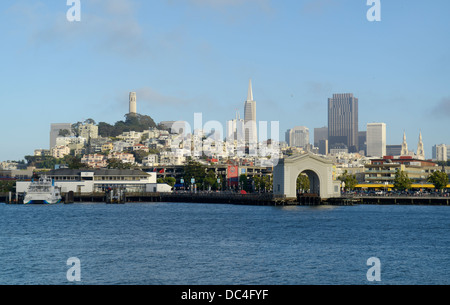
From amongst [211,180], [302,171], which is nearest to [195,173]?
[211,180]

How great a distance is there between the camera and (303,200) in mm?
98750

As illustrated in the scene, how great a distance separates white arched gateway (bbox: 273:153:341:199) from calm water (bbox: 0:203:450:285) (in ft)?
117

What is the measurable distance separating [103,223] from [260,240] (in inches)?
858

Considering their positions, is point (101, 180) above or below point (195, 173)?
below

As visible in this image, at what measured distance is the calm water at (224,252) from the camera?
30.0 m

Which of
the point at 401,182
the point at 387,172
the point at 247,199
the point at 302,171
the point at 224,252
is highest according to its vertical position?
the point at 387,172

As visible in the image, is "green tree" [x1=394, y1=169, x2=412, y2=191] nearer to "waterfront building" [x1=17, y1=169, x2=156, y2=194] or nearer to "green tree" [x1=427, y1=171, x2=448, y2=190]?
"green tree" [x1=427, y1=171, x2=448, y2=190]

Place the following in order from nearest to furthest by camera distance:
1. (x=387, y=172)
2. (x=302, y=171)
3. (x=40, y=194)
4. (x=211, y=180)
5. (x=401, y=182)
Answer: (x=302, y=171)
(x=40, y=194)
(x=401, y=182)
(x=387, y=172)
(x=211, y=180)

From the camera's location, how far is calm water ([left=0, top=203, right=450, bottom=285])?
30.0 m

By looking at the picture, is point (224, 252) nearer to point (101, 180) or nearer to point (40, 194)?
point (40, 194)

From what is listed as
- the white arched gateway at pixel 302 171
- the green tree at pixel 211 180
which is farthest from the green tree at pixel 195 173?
the white arched gateway at pixel 302 171

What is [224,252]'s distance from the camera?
3822 centimetres

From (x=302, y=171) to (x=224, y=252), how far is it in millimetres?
61950
